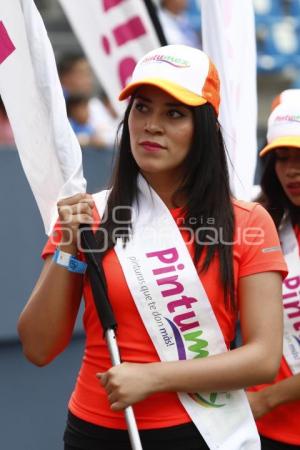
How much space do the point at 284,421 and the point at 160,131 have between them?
121 centimetres

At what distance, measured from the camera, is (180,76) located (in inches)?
106

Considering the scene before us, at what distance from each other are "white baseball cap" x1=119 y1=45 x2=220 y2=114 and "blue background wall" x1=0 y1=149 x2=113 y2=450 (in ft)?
6.15

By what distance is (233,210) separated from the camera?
2.72 meters

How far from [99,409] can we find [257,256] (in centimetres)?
56

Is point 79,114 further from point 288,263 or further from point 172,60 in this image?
point 172,60

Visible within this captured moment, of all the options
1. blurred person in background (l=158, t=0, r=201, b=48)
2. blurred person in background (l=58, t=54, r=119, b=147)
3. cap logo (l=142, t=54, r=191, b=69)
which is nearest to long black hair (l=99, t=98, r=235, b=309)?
cap logo (l=142, t=54, r=191, b=69)

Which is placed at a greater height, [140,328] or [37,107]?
[37,107]

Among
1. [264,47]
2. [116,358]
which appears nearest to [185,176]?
[116,358]

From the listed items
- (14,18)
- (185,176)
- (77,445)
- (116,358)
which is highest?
(14,18)

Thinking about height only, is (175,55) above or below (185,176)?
above

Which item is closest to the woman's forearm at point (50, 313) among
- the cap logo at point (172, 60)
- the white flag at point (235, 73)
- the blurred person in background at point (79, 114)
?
the cap logo at point (172, 60)

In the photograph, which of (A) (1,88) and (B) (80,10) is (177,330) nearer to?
(A) (1,88)

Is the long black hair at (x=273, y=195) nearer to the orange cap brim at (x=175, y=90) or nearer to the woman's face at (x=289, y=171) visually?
the woman's face at (x=289, y=171)

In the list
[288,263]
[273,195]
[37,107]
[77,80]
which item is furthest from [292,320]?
[77,80]
